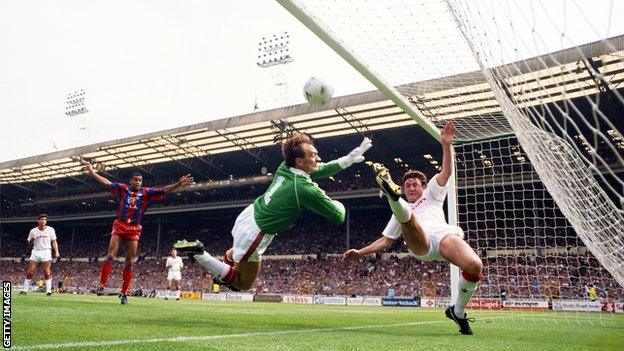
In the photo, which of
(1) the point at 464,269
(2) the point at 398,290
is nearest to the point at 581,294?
(2) the point at 398,290

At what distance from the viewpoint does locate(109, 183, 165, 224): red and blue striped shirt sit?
8508 mm

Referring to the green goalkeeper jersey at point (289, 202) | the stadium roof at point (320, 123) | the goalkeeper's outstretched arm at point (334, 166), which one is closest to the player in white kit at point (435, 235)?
the green goalkeeper jersey at point (289, 202)

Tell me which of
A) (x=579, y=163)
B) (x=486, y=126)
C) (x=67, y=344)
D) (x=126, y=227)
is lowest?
(x=67, y=344)

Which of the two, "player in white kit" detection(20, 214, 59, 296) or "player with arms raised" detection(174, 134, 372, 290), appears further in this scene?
"player in white kit" detection(20, 214, 59, 296)

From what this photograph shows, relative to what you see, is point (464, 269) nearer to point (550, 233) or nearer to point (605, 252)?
point (605, 252)

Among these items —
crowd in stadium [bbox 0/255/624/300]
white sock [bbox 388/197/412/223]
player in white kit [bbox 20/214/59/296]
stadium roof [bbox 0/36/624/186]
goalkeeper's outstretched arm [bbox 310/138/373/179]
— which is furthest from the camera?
crowd in stadium [bbox 0/255/624/300]

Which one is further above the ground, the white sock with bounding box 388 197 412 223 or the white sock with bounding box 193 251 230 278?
the white sock with bounding box 388 197 412 223

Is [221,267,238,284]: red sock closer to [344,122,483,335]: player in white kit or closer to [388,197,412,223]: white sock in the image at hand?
[344,122,483,335]: player in white kit

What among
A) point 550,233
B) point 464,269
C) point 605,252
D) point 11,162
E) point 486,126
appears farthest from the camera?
point 11,162

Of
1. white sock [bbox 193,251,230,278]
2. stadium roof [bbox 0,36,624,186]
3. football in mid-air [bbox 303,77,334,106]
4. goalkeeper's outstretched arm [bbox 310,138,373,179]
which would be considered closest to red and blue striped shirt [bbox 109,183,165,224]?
football in mid-air [bbox 303,77,334,106]

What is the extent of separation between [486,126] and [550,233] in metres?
12.7

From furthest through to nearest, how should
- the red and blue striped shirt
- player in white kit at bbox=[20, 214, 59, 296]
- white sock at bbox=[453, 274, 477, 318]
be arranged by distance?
player in white kit at bbox=[20, 214, 59, 296] → the red and blue striped shirt → white sock at bbox=[453, 274, 477, 318]

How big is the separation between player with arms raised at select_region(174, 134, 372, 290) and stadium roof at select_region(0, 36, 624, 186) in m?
2.22

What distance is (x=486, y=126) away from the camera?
940cm
